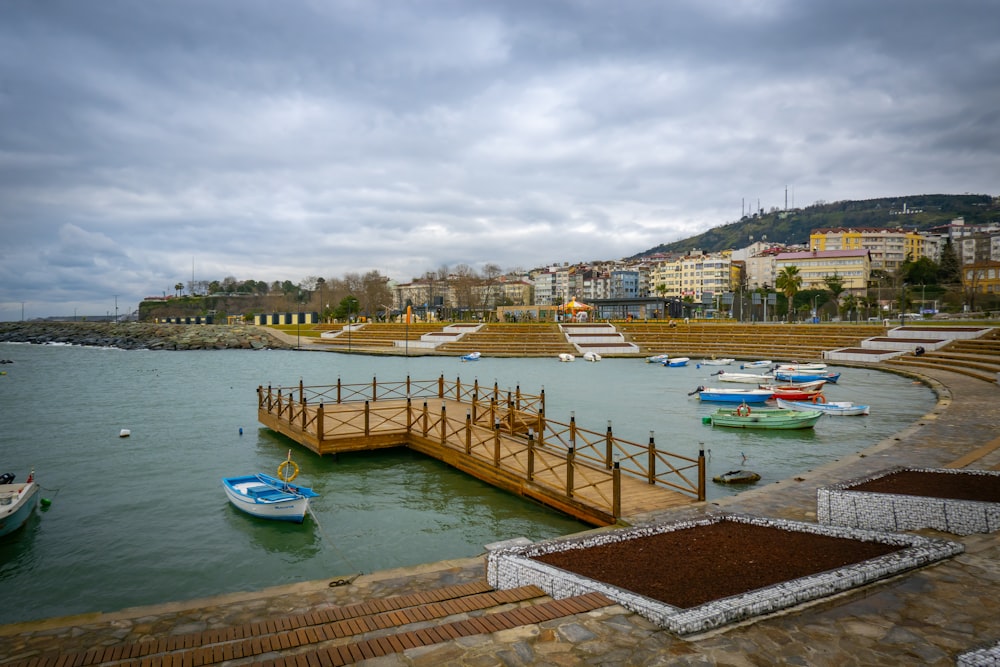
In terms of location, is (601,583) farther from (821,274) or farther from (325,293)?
(325,293)

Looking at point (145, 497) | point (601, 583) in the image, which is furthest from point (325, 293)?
point (601, 583)

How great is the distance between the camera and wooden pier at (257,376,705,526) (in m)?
12.9

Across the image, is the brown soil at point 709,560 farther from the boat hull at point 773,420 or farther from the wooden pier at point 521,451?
the boat hull at point 773,420

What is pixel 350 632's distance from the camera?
6520mm

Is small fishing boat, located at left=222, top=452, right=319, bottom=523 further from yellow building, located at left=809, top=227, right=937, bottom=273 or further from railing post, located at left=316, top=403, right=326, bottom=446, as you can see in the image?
yellow building, located at left=809, top=227, right=937, bottom=273

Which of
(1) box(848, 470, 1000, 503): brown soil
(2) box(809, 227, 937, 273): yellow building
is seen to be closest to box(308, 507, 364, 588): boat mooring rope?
(1) box(848, 470, 1000, 503): brown soil

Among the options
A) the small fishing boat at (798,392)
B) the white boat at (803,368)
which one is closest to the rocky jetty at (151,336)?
the white boat at (803,368)

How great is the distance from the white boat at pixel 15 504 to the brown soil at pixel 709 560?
40.3ft

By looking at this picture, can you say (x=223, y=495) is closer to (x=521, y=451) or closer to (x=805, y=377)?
(x=521, y=451)

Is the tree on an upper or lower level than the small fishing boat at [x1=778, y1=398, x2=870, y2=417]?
upper

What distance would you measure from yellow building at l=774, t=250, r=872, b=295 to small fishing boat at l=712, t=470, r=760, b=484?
407 feet

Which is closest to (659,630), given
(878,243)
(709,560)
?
(709,560)

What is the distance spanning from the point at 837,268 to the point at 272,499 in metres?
145

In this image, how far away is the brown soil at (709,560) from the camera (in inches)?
285
